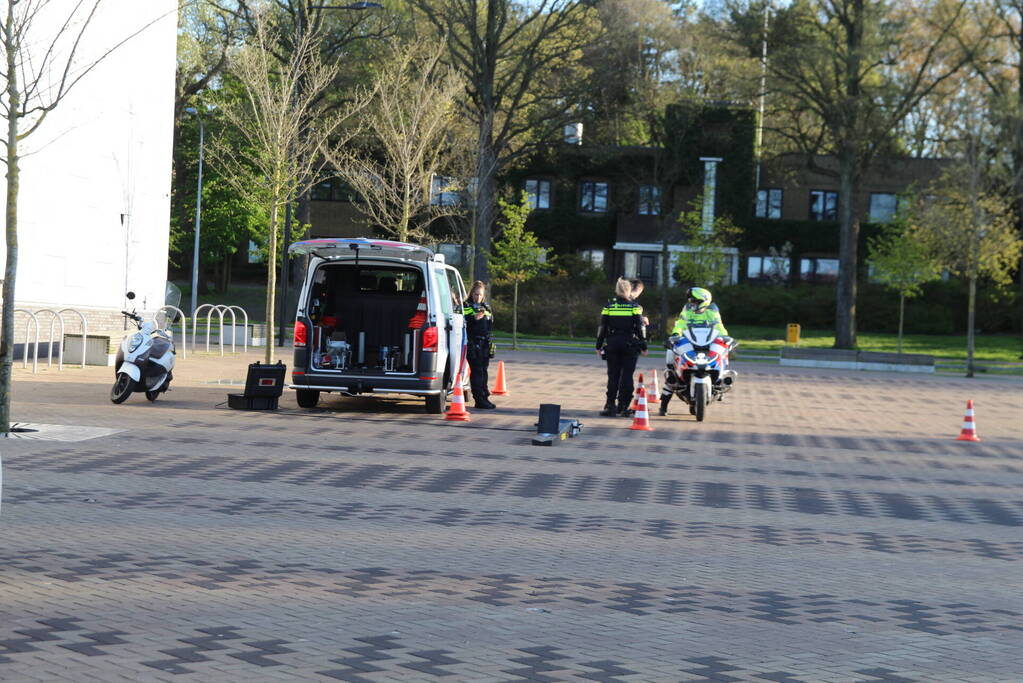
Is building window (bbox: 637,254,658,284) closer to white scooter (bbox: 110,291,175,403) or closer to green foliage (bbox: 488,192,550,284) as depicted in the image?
green foliage (bbox: 488,192,550,284)

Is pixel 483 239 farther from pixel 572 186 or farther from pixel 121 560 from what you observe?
pixel 121 560

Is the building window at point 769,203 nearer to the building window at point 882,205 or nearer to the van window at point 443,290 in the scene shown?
the building window at point 882,205

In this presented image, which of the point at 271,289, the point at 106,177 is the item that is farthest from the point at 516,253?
the point at 271,289

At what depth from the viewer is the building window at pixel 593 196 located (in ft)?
206

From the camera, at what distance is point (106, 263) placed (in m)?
25.5

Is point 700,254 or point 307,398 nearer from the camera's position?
point 307,398

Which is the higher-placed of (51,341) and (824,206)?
(824,206)

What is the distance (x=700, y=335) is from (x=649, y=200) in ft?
137

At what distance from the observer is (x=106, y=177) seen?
25.4 metres

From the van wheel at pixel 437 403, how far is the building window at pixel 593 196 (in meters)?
45.9

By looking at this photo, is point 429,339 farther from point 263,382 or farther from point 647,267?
point 647,267

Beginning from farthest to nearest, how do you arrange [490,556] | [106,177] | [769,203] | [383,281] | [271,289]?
[769,203], [106,177], [271,289], [383,281], [490,556]

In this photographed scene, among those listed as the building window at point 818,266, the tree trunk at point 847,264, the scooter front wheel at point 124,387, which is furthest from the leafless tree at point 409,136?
the building window at point 818,266

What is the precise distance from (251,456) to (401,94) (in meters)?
27.4
